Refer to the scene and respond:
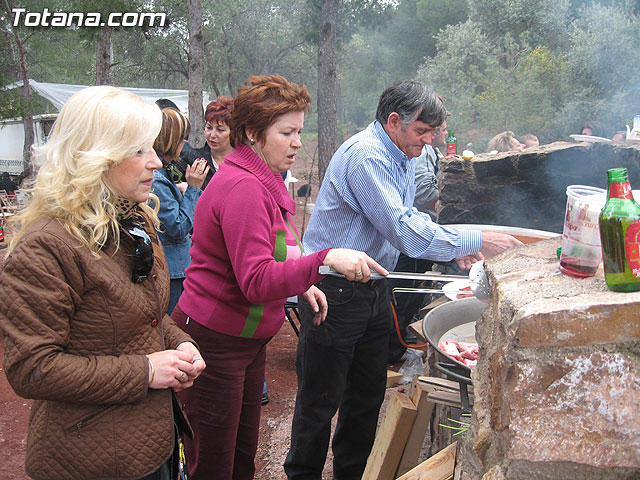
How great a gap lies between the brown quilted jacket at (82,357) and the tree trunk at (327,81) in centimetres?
1132

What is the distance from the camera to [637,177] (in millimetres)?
A: 4797

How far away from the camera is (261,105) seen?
224 centimetres

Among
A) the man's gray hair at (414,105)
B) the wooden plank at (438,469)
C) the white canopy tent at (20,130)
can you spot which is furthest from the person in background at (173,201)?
the white canopy tent at (20,130)

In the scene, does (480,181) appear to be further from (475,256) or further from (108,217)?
(108,217)

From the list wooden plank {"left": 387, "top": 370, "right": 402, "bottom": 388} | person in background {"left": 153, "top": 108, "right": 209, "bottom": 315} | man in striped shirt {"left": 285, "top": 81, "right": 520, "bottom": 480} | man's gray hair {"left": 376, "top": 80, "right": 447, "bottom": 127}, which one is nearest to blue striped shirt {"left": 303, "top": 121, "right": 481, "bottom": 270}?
man in striped shirt {"left": 285, "top": 81, "right": 520, "bottom": 480}

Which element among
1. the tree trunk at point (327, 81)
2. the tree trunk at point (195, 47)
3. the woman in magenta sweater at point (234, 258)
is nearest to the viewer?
the woman in magenta sweater at point (234, 258)

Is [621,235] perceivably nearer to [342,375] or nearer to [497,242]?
[497,242]

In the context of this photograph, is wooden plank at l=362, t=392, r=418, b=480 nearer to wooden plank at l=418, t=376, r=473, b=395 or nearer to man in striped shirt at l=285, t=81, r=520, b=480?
man in striped shirt at l=285, t=81, r=520, b=480

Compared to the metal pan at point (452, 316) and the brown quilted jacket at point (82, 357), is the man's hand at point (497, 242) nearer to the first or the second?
the metal pan at point (452, 316)

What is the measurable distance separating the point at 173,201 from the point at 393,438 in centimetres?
187

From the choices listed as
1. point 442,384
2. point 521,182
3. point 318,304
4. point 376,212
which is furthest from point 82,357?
point 521,182

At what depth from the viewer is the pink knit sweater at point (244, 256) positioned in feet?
→ 6.66

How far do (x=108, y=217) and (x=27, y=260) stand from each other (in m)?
0.25

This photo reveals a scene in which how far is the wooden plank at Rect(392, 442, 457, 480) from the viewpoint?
85.4 inches
